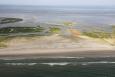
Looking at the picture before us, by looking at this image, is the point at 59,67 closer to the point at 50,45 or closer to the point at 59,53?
the point at 59,53

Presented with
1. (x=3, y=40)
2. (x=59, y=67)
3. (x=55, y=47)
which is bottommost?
(x=55, y=47)

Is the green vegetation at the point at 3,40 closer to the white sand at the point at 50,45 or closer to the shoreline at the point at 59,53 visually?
the white sand at the point at 50,45

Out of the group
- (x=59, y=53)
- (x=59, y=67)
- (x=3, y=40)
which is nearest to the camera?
(x=59, y=67)

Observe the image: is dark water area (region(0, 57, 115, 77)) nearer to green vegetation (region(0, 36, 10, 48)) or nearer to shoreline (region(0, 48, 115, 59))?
shoreline (region(0, 48, 115, 59))

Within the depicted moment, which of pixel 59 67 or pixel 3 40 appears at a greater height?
pixel 59 67

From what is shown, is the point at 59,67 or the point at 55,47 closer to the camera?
the point at 59,67

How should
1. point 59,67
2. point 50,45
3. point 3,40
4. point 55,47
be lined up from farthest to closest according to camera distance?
point 3,40, point 50,45, point 55,47, point 59,67

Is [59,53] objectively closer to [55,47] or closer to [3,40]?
[55,47]

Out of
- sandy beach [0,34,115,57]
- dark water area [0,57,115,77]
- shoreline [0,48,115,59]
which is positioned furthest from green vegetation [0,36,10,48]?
dark water area [0,57,115,77]

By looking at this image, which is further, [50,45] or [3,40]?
[3,40]

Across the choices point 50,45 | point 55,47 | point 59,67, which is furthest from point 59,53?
point 59,67

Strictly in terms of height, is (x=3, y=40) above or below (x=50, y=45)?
above
